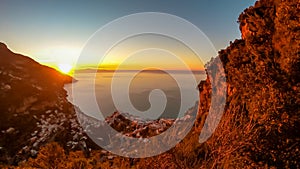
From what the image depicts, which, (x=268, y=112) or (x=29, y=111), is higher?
(x=268, y=112)

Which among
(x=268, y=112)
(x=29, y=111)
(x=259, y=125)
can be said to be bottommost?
(x=29, y=111)

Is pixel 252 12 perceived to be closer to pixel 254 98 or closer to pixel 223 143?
pixel 254 98

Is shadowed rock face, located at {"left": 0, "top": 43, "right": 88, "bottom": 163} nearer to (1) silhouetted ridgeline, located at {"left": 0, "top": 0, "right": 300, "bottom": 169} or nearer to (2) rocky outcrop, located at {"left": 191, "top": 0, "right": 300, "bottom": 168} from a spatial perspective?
(1) silhouetted ridgeline, located at {"left": 0, "top": 0, "right": 300, "bottom": 169}

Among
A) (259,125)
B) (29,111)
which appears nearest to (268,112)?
(259,125)

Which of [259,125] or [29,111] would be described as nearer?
[259,125]

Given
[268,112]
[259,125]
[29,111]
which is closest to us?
[259,125]

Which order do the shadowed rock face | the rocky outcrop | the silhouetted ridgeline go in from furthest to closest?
the shadowed rock face → the silhouetted ridgeline → the rocky outcrop

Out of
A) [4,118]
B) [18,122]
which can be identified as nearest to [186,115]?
[18,122]

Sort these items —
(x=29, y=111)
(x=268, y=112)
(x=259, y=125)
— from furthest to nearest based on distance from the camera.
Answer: (x=29, y=111)
(x=268, y=112)
(x=259, y=125)

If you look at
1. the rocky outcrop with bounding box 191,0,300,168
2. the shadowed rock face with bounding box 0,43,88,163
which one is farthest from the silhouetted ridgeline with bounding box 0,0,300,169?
the shadowed rock face with bounding box 0,43,88,163

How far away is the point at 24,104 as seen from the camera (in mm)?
52688

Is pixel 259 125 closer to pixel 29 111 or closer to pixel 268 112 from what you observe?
pixel 268 112

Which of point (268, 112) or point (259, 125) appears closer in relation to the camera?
point (259, 125)

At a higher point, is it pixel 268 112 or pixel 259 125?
pixel 268 112
